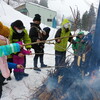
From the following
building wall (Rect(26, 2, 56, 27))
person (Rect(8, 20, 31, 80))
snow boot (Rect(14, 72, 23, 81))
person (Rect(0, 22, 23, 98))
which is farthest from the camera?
building wall (Rect(26, 2, 56, 27))

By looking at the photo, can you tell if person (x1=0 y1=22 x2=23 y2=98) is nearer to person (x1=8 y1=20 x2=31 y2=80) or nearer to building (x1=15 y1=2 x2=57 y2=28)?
person (x1=8 y1=20 x2=31 y2=80)

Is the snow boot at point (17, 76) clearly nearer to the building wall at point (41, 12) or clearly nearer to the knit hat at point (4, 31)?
the knit hat at point (4, 31)

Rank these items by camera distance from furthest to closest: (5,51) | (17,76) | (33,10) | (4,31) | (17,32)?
(33,10) < (17,76) < (17,32) < (4,31) < (5,51)

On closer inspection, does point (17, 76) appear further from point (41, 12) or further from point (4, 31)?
point (41, 12)

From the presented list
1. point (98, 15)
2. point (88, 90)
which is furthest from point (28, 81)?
point (98, 15)

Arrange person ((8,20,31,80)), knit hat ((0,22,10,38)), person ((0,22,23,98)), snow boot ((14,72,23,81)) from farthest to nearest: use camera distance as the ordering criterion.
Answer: snow boot ((14,72,23,81)) → person ((8,20,31,80)) → knit hat ((0,22,10,38)) → person ((0,22,23,98))

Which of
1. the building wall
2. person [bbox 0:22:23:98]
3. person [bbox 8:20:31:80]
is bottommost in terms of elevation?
person [bbox 0:22:23:98]

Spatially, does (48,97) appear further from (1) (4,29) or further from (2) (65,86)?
(1) (4,29)

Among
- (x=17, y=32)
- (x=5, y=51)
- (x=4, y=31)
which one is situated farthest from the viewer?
(x=17, y=32)

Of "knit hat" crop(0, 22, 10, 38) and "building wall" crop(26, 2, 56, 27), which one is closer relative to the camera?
"knit hat" crop(0, 22, 10, 38)

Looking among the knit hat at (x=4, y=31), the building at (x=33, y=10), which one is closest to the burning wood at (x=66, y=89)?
the knit hat at (x=4, y=31)

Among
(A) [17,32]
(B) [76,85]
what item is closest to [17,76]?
(A) [17,32]

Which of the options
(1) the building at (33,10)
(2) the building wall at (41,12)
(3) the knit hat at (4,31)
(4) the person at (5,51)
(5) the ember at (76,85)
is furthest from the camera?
(2) the building wall at (41,12)

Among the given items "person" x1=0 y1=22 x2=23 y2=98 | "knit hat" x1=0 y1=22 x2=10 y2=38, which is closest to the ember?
"person" x1=0 y1=22 x2=23 y2=98
